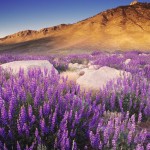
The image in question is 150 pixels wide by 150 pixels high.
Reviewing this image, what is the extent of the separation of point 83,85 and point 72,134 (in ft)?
8.20

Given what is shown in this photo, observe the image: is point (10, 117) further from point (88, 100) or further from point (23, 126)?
point (88, 100)

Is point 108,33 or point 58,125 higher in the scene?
point 108,33

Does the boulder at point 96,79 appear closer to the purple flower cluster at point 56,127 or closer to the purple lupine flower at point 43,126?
the purple flower cluster at point 56,127

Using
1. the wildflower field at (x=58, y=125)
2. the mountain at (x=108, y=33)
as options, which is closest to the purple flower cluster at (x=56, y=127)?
the wildflower field at (x=58, y=125)

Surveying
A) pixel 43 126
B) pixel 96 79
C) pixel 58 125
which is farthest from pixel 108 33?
pixel 43 126

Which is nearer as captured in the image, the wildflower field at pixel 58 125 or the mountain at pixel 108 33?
the wildflower field at pixel 58 125

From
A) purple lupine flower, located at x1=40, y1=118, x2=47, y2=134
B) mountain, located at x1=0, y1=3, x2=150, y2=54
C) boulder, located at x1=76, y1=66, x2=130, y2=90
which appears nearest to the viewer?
purple lupine flower, located at x1=40, y1=118, x2=47, y2=134

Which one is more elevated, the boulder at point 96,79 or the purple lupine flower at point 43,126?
the purple lupine flower at point 43,126

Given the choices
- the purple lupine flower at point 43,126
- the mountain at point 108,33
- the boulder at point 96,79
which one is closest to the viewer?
the purple lupine flower at point 43,126

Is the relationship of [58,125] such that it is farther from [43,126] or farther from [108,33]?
[108,33]

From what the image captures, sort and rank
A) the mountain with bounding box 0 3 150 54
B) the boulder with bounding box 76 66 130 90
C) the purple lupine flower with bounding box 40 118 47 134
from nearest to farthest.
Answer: the purple lupine flower with bounding box 40 118 47 134, the boulder with bounding box 76 66 130 90, the mountain with bounding box 0 3 150 54

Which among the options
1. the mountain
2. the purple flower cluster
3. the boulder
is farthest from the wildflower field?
the mountain

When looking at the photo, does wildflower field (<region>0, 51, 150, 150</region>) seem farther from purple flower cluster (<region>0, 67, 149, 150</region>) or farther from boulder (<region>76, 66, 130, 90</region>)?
boulder (<region>76, 66, 130, 90</region>)

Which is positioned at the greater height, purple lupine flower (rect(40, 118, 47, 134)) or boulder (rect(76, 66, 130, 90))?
purple lupine flower (rect(40, 118, 47, 134))
